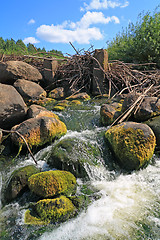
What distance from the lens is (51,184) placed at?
→ 2740mm

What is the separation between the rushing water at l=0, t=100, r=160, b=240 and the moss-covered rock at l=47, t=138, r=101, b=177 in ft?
0.47

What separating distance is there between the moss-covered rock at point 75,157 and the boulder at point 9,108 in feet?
5.62

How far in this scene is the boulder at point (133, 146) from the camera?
3.53 m

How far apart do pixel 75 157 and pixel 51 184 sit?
2.92 ft

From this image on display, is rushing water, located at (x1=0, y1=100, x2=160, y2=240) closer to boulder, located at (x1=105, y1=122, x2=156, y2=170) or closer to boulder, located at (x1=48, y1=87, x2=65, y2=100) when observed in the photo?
boulder, located at (x1=105, y1=122, x2=156, y2=170)

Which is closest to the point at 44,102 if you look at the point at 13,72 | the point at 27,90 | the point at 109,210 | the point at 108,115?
the point at 27,90

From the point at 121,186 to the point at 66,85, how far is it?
682 cm

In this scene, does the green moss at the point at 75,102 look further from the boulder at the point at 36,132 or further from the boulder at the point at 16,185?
the boulder at the point at 16,185

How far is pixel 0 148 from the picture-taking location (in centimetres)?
409

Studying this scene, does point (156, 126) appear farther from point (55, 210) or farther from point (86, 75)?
point (86, 75)

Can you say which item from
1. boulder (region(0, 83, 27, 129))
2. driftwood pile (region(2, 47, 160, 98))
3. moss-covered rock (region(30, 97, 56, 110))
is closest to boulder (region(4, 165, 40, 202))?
boulder (region(0, 83, 27, 129))

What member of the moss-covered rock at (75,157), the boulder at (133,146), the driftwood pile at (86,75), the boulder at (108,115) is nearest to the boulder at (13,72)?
the driftwood pile at (86,75)

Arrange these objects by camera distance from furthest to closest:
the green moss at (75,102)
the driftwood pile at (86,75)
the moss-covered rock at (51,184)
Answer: the driftwood pile at (86,75) → the green moss at (75,102) → the moss-covered rock at (51,184)

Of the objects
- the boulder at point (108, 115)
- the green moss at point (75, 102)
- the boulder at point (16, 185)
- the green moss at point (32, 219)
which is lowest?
the green moss at point (32, 219)
